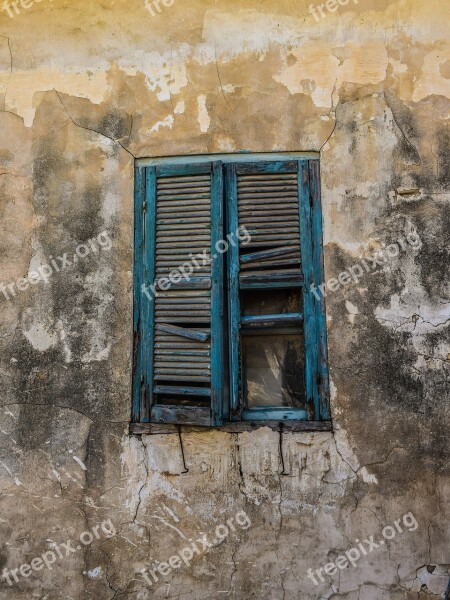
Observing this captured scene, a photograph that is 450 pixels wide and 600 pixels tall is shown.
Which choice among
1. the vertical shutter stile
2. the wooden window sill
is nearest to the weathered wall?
the wooden window sill

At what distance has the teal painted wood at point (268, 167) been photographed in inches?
155

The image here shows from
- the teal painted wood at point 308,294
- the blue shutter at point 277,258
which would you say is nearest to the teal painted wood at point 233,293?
the blue shutter at point 277,258

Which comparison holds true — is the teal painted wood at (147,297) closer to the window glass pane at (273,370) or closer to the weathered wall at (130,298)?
the weathered wall at (130,298)

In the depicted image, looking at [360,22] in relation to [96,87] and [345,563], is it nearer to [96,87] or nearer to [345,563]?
[96,87]

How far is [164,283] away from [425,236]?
1524 millimetres

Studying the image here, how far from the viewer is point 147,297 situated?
12.8 feet

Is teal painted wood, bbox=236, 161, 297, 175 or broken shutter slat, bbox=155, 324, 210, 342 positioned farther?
teal painted wood, bbox=236, 161, 297, 175

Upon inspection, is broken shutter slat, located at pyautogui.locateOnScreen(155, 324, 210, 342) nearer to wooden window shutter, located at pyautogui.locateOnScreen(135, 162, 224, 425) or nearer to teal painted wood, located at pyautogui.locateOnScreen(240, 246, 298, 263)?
wooden window shutter, located at pyautogui.locateOnScreen(135, 162, 224, 425)

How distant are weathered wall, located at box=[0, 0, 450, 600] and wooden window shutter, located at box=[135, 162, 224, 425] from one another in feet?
0.43

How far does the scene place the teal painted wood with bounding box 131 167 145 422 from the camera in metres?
3.81

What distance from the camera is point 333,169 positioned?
3.94 m

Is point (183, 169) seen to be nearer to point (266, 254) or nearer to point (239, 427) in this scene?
point (266, 254)

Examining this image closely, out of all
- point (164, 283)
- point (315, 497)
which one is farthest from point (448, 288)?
point (164, 283)

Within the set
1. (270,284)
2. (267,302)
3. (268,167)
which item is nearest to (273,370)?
(267,302)
